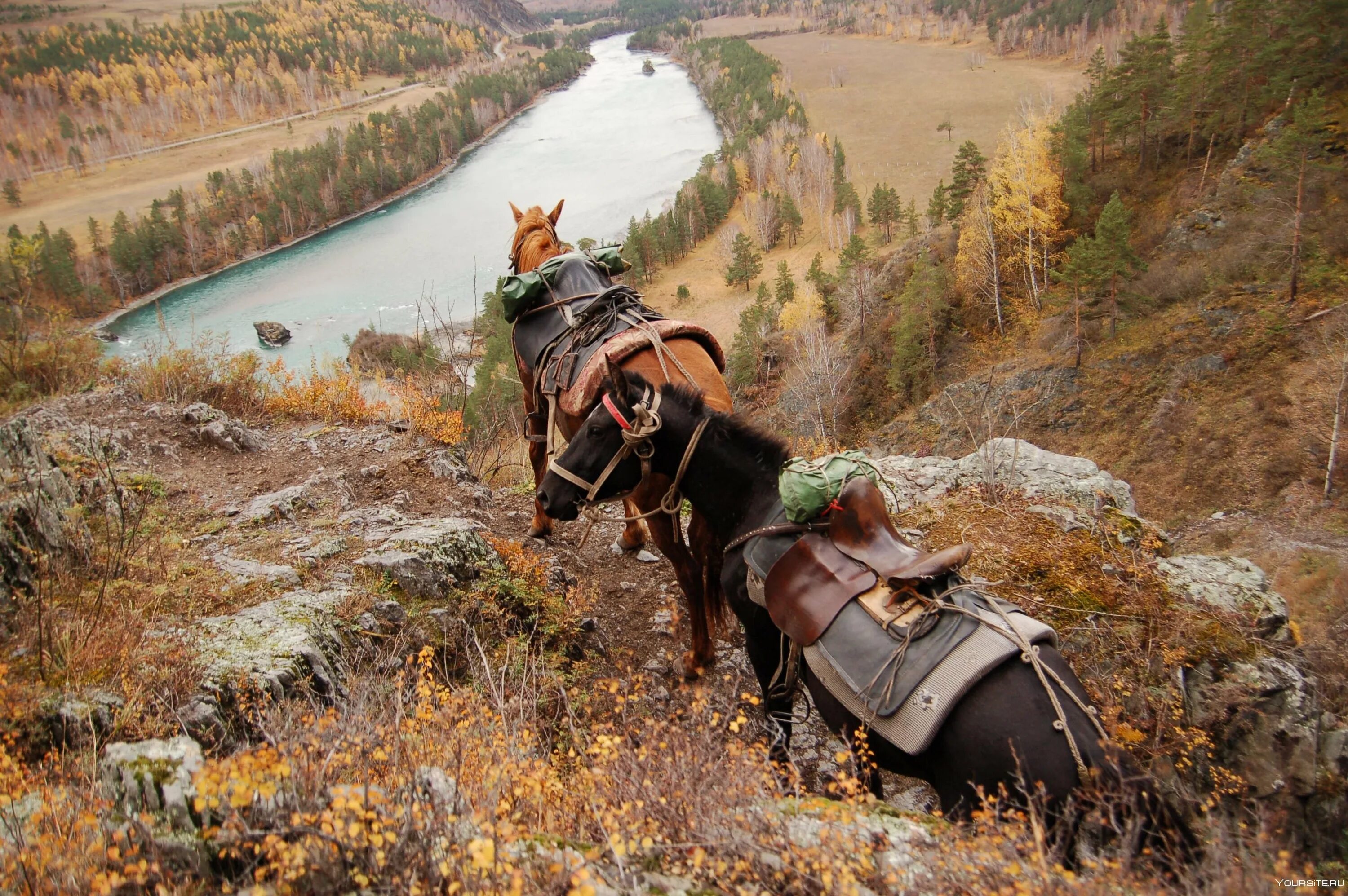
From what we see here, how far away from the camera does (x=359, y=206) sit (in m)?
75.1

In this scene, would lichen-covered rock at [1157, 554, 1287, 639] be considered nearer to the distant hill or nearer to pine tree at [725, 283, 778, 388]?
pine tree at [725, 283, 778, 388]

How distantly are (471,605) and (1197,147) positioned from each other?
4149 cm

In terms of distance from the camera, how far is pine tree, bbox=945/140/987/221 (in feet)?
123

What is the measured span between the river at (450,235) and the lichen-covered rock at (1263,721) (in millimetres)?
28400

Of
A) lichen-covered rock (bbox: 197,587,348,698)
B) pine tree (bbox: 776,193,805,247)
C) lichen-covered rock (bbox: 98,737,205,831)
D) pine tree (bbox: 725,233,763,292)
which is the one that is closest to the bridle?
lichen-covered rock (bbox: 197,587,348,698)

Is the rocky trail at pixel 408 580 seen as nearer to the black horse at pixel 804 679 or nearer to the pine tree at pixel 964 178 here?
the black horse at pixel 804 679

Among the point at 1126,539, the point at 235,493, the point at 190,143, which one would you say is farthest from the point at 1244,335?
the point at 190,143

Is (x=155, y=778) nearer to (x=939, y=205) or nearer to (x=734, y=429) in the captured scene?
(x=734, y=429)

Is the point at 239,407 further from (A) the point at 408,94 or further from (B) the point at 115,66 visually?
(B) the point at 115,66

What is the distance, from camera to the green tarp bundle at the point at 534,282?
6.58m

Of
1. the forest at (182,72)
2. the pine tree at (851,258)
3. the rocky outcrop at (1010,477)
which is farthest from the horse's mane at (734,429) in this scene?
the forest at (182,72)

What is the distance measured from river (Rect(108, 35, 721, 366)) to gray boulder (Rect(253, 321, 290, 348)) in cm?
63

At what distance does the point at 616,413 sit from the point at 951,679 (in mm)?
2501

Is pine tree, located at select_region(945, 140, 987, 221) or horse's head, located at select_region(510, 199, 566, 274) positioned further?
pine tree, located at select_region(945, 140, 987, 221)
